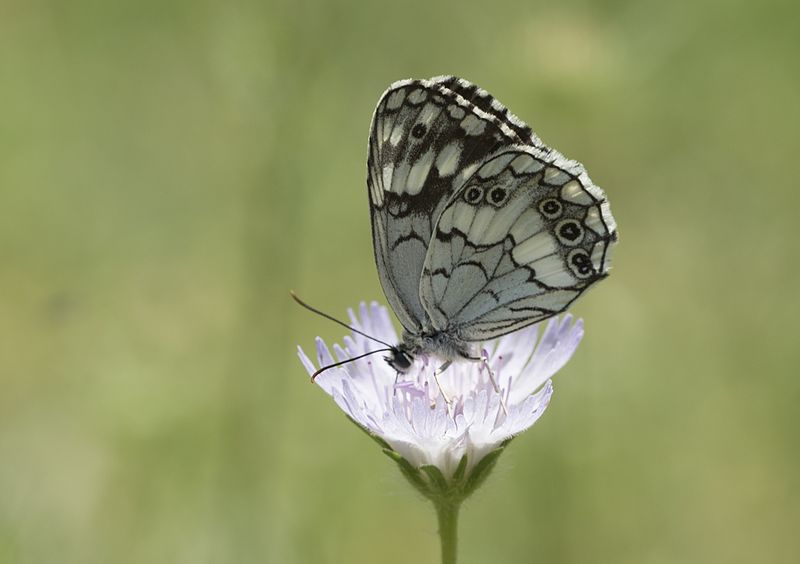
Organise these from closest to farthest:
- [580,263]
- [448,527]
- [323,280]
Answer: [448,527], [580,263], [323,280]

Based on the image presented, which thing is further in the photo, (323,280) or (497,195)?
(323,280)

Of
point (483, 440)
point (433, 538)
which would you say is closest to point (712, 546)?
point (433, 538)

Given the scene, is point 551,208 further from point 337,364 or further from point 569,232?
point 337,364

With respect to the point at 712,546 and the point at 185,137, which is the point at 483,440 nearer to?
the point at 712,546

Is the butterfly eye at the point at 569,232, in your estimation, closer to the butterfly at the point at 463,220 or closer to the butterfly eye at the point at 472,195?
the butterfly at the point at 463,220

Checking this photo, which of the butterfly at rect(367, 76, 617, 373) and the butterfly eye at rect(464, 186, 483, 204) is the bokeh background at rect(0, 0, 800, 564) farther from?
the butterfly eye at rect(464, 186, 483, 204)

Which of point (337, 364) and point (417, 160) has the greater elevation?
point (417, 160)

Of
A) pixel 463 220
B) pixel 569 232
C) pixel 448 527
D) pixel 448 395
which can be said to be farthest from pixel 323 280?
pixel 448 527

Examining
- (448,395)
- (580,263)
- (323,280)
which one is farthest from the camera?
(323,280)
